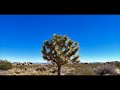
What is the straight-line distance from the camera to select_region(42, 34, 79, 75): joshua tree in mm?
27181

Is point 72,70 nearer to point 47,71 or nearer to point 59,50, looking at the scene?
point 47,71

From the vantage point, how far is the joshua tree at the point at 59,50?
89.2 feet

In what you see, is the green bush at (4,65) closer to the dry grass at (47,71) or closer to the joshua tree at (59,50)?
the dry grass at (47,71)

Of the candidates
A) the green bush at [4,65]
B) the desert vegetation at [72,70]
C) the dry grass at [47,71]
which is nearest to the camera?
the desert vegetation at [72,70]

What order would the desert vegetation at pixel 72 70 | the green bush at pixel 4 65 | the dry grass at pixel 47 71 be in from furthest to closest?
the green bush at pixel 4 65 → the dry grass at pixel 47 71 → the desert vegetation at pixel 72 70

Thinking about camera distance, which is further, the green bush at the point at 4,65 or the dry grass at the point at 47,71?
the green bush at the point at 4,65

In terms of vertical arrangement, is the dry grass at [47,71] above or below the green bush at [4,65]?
below

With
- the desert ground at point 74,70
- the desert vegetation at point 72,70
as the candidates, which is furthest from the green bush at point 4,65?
the desert ground at point 74,70

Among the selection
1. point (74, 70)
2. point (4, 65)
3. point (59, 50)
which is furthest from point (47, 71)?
point (59, 50)
